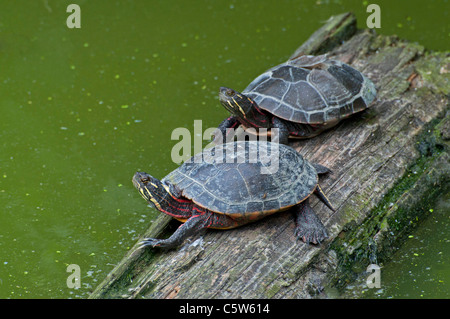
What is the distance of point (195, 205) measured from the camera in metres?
3.65

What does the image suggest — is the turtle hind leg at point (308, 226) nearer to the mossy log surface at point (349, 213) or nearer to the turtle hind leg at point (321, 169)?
the mossy log surface at point (349, 213)

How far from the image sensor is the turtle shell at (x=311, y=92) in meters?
4.52

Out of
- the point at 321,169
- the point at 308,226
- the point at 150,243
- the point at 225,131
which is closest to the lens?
the point at 150,243

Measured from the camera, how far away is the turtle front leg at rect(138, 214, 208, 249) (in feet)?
11.6

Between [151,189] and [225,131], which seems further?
[225,131]

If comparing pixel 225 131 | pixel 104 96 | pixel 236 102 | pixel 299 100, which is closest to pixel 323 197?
pixel 299 100

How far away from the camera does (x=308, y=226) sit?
368 centimetres

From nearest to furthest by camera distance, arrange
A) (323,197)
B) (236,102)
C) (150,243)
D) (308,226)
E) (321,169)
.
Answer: (150,243) < (308,226) < (323,197) < (321,169) < (236,102)

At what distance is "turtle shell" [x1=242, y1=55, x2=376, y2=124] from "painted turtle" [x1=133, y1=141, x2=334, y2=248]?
830mm

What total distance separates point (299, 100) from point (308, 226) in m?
1.28

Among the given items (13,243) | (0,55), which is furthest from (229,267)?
(0,55)

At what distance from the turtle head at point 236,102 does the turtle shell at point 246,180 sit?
0.68 m

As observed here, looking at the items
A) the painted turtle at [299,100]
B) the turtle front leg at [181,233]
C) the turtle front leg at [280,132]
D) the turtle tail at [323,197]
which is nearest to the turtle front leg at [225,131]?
the painted turtle at [299,100]

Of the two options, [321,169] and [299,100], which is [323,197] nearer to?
[321,169]
